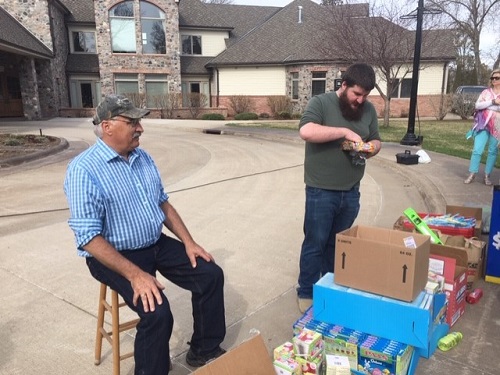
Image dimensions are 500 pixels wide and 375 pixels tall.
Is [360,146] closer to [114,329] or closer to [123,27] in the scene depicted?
[114,329]

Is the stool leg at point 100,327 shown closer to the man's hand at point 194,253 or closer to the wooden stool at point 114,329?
the wooden stool at point 114,329

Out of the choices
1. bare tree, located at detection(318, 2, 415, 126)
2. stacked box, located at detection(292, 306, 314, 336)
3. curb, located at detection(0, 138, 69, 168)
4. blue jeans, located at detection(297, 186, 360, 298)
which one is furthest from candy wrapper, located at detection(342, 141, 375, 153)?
bare tree, located at detection(318, 2, 415, 126)

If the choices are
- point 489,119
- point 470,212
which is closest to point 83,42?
point 489,119

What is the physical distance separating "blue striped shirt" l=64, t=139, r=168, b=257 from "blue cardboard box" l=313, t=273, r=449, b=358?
4.16 ft

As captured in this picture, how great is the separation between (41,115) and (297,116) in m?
15.4

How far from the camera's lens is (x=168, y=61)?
1125 inches

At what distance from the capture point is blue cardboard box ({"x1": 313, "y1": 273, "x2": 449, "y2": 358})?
2.66 metres

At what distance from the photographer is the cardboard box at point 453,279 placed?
10.4ft

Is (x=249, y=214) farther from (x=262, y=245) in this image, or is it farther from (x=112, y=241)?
(x=112, y=241)

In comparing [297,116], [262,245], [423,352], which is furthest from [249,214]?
[297,116]

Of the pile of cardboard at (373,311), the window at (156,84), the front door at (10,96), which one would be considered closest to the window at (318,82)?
the window at (156,84)

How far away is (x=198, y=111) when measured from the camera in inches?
1089

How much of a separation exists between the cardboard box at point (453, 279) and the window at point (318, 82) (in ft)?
81.1

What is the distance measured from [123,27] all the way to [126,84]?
360 cm
